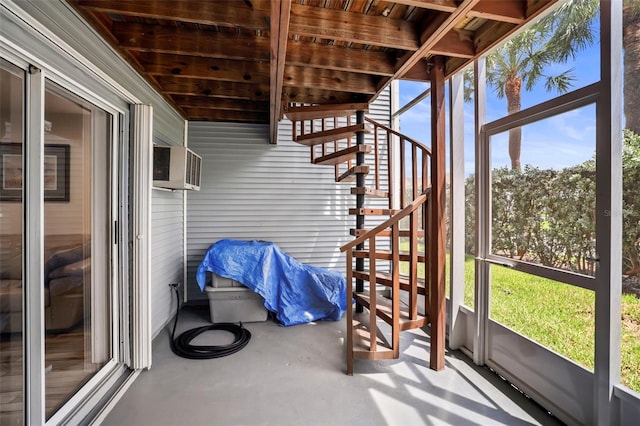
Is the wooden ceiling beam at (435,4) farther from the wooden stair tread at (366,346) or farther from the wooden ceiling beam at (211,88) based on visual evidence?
the wooden stair tread at (366,346)

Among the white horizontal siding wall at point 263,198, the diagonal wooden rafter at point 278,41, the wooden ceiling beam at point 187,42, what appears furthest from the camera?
the white horizontal siding wall at point 263,198

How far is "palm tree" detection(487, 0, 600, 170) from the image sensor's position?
1827 mm

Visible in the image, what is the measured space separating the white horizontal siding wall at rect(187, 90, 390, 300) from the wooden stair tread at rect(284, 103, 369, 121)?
1.06 metres

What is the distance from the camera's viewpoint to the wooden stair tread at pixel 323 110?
10.1ft

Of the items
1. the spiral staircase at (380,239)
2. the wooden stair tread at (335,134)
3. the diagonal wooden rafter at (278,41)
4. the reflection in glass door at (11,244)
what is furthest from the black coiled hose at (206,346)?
the diagonal wooden rafter at (278,41)

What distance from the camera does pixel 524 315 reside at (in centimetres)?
219

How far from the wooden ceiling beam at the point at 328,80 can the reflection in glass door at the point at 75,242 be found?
1587mm

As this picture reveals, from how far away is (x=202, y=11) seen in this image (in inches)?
71.7

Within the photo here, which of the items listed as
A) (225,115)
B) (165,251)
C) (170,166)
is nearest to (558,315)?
(170,166)

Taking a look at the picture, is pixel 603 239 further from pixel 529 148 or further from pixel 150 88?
pixel 150 88

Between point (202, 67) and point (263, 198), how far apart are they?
197 cm

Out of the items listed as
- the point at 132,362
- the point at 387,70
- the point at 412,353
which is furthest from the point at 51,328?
the point at 387,70

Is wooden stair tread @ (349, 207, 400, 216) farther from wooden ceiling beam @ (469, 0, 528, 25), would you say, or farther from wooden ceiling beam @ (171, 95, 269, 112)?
wooden ceiling beam @ (171, 95, 269, 112)

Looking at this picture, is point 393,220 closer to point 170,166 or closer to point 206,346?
point 206,346
